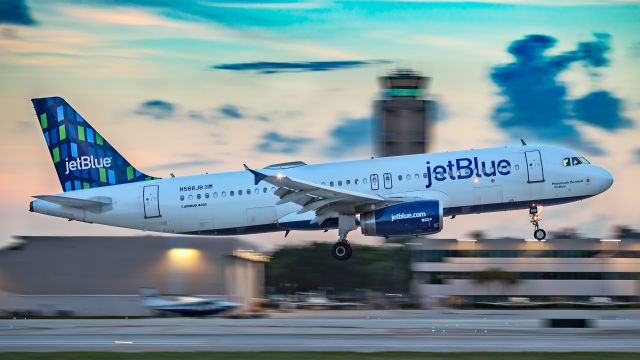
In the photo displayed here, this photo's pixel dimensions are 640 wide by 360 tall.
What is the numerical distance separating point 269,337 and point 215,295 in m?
22.4

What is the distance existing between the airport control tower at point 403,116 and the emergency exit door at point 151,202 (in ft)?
221

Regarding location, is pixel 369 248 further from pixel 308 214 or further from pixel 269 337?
pixel 269 337

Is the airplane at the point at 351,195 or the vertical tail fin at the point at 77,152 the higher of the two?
the vertical tail fin at the point at 77,152

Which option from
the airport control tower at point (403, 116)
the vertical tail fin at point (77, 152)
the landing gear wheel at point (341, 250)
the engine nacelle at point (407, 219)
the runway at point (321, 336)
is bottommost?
the runway at point (321, 336)

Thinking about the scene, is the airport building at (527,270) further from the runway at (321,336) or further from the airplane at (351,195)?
the runway at (321,336)

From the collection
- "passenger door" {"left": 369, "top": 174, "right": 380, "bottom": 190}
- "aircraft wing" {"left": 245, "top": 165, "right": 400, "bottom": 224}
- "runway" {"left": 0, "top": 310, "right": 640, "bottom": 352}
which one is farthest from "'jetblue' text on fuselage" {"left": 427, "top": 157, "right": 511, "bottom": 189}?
"runway" {"left": 0, "top": 310, "right": 640, "bottom": 352}

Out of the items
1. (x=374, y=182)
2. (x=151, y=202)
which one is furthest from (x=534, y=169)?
(x=151, y=202)

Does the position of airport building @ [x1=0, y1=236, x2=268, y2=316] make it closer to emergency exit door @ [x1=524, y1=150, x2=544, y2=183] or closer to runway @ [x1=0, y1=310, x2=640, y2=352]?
runway @ [x1=0, y1=310, x2=640, y2=352]

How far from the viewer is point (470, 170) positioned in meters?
45.6

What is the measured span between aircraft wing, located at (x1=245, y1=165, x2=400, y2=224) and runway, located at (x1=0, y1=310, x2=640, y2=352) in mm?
4879

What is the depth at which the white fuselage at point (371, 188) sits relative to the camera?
150ft

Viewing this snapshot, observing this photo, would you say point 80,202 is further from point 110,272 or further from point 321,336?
point 321,336

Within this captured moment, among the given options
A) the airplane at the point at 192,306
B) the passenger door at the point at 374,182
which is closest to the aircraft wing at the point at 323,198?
the passenger door at the point at 374,182

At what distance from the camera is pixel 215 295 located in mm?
58000
